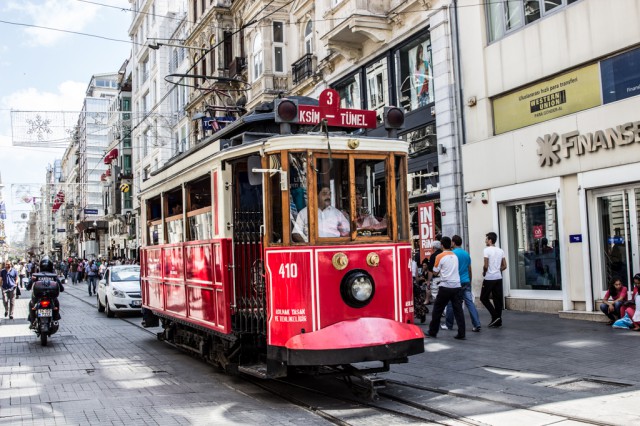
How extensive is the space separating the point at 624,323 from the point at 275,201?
7.51 meters

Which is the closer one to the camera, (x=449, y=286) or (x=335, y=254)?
(x=335, y=254)

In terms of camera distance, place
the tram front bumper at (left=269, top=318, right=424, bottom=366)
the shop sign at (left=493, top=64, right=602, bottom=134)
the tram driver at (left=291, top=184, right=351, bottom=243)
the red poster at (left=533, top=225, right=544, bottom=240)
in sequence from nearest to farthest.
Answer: the tram front bumper at (left=269, top=318, right=424, bottom=366)
the tram driver at (left=291, top=184, right=351, bottom=243)
the shop sign at (left=493, top=64, right=602, bottom=134)
the red poster at (left=533, top=225, right=544, bottom=240)

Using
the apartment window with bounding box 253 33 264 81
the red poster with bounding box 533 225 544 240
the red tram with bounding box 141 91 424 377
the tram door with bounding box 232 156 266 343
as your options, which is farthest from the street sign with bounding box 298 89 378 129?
the apartment window with bounding box 253 33 264 81

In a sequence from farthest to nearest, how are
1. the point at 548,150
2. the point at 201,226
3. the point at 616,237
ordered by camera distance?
the point at 548,150 → the point at 616,237 → the point at 201,226

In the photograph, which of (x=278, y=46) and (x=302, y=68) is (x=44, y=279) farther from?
(x=278, y=46)

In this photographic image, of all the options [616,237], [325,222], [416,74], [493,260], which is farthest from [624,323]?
[416,74]

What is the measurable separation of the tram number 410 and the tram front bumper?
26.0 inches

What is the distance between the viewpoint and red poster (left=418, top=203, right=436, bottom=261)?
1554 cm

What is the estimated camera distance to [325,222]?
745cm

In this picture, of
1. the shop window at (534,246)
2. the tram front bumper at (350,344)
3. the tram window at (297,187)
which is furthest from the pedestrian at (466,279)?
the tram window at (297,187)

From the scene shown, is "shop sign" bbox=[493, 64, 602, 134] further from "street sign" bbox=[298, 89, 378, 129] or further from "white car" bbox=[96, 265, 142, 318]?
"white car" bbox=[96, 265, 142, 318]

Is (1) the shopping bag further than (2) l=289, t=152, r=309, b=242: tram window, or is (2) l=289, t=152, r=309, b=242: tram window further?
(1) the shopping bag

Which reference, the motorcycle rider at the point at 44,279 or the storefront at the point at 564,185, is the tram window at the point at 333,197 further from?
the motorcycle rider at the point at 44,279

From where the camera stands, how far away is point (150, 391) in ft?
26.9
